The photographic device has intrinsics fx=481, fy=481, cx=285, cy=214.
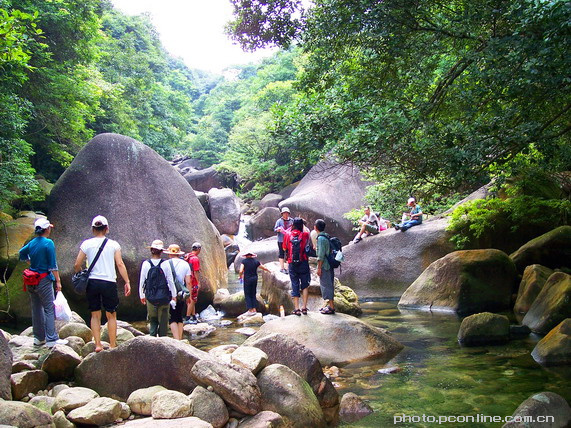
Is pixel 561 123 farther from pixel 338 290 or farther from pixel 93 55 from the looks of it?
pixel 93 55

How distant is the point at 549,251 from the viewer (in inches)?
436

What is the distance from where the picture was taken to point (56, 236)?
1121cm

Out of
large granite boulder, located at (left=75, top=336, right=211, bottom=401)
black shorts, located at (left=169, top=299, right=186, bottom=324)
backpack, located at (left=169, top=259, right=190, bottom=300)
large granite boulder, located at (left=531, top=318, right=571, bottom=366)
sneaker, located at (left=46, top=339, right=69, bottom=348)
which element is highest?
backpack, located at (left=169, top=259, right=190, bottom=300)

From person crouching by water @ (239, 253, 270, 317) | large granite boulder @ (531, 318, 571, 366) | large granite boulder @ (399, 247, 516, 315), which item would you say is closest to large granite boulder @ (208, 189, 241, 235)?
person crouching by water @ (239, 253, 270, 317)

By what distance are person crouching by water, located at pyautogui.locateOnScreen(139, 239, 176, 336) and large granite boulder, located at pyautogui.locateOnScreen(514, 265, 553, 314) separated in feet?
23.8

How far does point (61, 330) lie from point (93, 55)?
14.1 m

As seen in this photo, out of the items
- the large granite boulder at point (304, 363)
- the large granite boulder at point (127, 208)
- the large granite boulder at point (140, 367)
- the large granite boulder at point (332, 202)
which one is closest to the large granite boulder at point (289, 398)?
the large granite boulder at point (304, 363)

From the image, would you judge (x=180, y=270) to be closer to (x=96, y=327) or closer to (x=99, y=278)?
(x=99, y=278)

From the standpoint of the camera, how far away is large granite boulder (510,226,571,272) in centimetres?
1073

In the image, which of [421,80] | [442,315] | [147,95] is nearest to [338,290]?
[442,315]

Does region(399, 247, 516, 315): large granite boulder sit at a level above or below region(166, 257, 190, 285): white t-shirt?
below

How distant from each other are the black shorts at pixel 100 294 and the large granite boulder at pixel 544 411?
193 inches

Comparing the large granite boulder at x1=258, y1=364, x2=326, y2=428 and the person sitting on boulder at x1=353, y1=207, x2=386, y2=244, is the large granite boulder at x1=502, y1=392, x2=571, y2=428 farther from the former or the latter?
the person sitting on boulder at x1=353, y1=207, x2=386, y2=244

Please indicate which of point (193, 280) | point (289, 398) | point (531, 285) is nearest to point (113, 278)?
point (289, 398)
